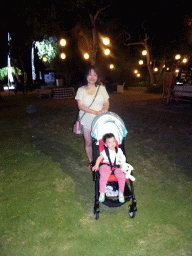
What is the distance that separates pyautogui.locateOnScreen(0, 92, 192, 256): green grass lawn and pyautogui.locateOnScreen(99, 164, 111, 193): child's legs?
0.49m

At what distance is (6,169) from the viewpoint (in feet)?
14.8

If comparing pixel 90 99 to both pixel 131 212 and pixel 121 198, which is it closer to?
pixel 121 198

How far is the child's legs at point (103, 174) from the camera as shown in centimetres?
299

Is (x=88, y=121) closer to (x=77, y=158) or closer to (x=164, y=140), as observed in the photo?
(x=77, y=158)

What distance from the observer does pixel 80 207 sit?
323 cm

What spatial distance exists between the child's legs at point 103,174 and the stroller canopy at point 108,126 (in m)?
0.65

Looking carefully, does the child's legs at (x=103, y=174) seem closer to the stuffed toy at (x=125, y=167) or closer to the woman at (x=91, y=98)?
the stuffed toy at (x=125, y=167)

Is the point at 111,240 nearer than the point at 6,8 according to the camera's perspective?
Yes

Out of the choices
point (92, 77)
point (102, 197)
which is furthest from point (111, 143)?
point (92, 77)

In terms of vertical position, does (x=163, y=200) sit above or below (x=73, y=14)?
below

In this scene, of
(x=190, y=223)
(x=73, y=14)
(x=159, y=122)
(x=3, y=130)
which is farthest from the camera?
(x=73, y=14)

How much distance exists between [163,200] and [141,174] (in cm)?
93

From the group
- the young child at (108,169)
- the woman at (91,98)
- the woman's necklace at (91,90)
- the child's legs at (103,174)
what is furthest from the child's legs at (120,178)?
the woman's necklace at (91,90)

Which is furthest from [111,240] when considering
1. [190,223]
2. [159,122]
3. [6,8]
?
[6,8]
